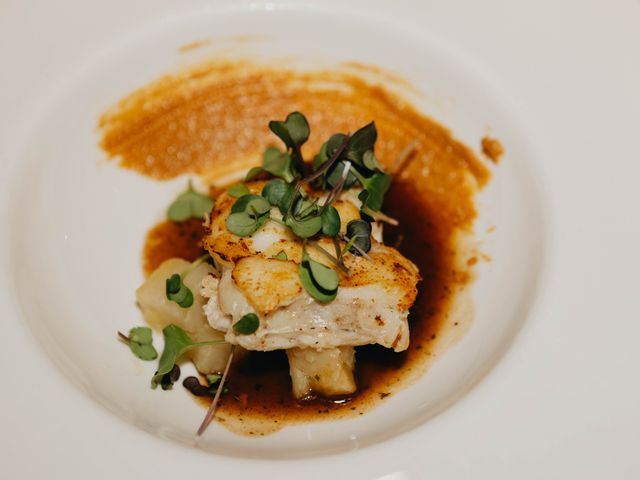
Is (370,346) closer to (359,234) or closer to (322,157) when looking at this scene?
(359,234)

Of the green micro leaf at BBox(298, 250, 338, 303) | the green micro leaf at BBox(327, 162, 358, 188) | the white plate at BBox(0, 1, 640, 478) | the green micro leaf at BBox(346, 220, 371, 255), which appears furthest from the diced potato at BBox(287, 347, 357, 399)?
the green micro leaf at BBox(327, 162, 358, 188)

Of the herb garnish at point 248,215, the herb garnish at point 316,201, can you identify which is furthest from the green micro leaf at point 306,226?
the herb garnish at point 248,215

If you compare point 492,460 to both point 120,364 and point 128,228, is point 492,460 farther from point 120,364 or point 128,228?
point 128,228

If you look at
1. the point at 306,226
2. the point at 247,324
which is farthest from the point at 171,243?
the point at 247,324

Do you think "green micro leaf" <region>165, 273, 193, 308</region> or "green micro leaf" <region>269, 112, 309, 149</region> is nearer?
"green micro leaf" <region>165, 273, 193, 308</region>

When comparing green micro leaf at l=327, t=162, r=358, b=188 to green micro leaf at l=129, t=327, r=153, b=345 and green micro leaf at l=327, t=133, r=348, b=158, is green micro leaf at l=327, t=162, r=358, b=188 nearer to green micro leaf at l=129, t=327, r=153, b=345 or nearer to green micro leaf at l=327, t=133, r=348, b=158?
green micro leaf at l=327, t=133, r=348, b=158
